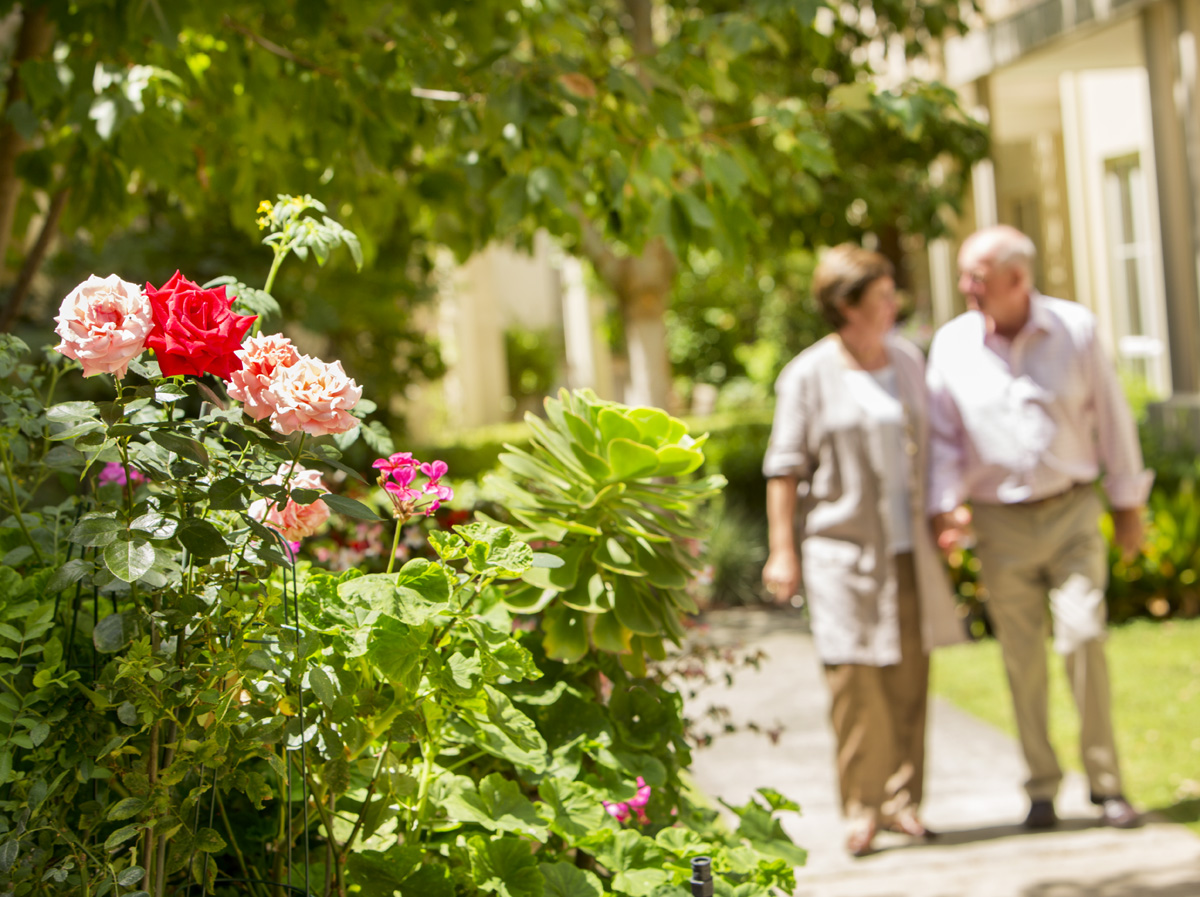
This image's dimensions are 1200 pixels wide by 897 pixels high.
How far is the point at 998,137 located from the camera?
1159 cm

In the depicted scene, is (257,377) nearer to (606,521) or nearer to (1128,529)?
(606,521)

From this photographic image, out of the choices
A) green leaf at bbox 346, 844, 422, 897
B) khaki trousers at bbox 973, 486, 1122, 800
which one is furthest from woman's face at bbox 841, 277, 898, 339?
green leaf at bbox 346, 844, 422, 897

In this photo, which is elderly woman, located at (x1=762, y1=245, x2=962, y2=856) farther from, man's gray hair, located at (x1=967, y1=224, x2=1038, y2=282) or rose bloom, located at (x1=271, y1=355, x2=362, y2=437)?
rose bloom, located at (x1=271, y1=355, x2=362, y2=437)

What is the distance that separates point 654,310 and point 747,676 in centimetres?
326

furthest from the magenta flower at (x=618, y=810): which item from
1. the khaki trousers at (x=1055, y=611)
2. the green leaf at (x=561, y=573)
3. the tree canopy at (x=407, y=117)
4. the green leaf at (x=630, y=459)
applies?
the khaki trousers at (x=1055, y=611)

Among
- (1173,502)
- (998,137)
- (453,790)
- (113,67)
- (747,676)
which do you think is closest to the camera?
(453,790)

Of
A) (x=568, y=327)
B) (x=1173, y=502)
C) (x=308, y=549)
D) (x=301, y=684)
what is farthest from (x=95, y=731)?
(x=568, y=327)

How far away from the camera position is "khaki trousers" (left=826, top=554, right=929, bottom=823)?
4.25 meters

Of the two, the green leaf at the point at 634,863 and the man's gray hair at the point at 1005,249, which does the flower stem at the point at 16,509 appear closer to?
the green leaf at the point at 634,863

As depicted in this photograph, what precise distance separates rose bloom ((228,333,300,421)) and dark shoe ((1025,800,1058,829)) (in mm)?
3711

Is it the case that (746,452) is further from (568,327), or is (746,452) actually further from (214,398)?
(568,327)

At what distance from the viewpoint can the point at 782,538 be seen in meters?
4.33

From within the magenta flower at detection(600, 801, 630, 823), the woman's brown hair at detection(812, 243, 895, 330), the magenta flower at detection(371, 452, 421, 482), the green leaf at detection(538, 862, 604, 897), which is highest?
the woman's brown hair at detection(812, 243, 895, 330)

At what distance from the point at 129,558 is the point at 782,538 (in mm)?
3237
